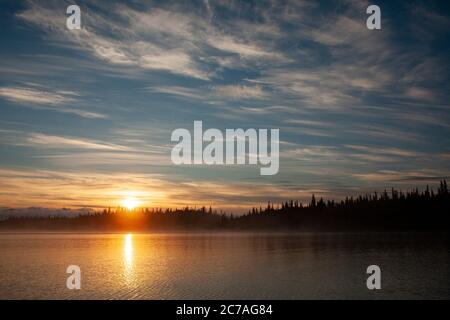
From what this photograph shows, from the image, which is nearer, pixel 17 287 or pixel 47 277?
pixel 17 287

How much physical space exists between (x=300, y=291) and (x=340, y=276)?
15.0m

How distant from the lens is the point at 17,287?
2190 inches

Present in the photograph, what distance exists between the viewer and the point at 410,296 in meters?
48.0
